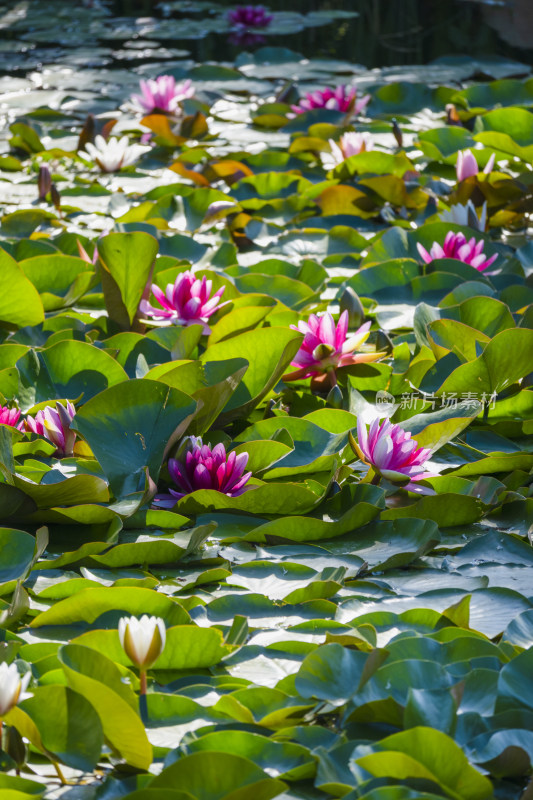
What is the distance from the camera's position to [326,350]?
1.98m

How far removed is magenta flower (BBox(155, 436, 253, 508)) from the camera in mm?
1640

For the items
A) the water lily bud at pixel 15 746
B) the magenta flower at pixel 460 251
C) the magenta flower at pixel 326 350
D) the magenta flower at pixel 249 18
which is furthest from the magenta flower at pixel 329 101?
the water lily bud at pixel 15 746

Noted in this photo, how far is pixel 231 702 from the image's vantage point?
1.13 metres

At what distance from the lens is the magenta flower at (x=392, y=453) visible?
163 cm

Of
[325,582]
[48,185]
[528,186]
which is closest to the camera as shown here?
[325,582]

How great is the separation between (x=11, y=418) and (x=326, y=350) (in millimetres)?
682

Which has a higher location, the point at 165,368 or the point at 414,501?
the point at 165,368

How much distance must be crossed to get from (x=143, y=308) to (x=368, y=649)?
1.23 m

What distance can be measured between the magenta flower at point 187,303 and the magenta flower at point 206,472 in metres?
0.57

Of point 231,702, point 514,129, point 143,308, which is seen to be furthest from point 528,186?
point 231,702

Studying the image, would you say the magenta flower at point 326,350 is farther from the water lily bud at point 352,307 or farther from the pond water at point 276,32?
the pond water at point 276,32

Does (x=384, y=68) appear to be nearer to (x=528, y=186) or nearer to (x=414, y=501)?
(x=528, y=186)

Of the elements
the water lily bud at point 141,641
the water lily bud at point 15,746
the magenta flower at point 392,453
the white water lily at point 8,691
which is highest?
the white water lily at point 8,691

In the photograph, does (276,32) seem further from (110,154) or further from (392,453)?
(392,453)
